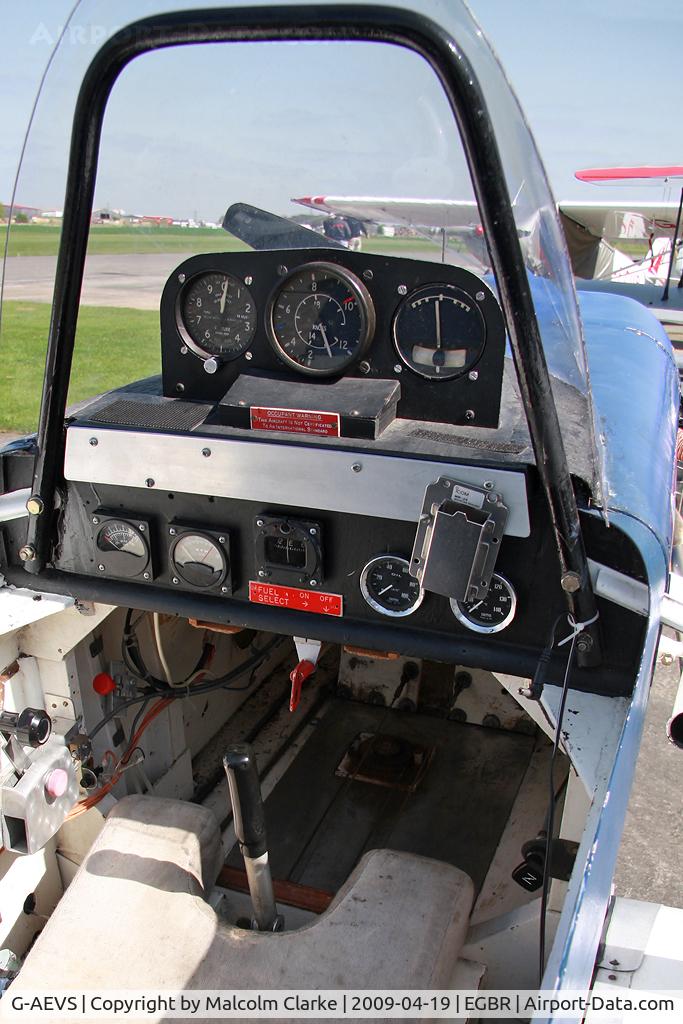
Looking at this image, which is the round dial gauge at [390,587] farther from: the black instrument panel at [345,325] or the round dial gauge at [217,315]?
the round dial gauge at [217,315]

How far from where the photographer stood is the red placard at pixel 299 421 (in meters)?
1.68

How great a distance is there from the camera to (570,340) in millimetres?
1560

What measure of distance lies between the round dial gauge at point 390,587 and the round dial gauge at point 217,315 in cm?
60

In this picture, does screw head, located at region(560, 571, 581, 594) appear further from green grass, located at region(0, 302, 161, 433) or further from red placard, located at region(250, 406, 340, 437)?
green grass, located at region(0, 302, 161, 433)

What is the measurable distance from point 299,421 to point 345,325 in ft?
0.84

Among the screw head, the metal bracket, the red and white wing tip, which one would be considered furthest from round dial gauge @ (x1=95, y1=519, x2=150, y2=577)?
the red and white wing tip

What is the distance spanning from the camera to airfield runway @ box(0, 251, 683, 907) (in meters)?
1.76

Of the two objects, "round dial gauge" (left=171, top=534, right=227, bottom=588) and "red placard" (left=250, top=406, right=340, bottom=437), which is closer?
"red placard" (left=250, top=406, right=340, bottom=437)

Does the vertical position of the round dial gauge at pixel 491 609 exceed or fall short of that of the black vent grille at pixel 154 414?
it falls short

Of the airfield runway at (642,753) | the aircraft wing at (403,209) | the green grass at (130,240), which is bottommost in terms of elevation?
the airfield runway at (642,753)

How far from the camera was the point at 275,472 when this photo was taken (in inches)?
67.0

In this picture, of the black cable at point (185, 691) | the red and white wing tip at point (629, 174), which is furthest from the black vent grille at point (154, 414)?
the red and white wing tip at point (629, 174)

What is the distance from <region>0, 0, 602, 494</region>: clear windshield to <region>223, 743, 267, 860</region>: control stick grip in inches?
37.4

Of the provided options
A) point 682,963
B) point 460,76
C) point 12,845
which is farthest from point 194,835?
point 460,76
